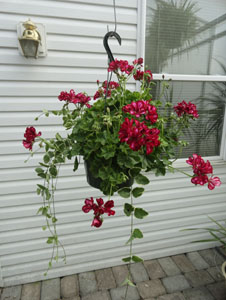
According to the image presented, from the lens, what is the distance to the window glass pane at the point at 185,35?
5.20 feet

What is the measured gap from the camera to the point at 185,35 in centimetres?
165

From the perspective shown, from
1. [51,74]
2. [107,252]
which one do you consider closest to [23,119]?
[51,74]

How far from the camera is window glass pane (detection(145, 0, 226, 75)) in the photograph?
5.20ft

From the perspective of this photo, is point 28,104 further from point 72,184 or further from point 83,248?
point 83,248

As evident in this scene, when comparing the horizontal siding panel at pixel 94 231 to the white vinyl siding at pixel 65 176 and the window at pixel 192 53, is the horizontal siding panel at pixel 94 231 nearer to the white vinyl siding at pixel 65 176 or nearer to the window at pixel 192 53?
the white vinyl siding at pixel 65 176

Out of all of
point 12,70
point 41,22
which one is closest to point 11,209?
point 12,70

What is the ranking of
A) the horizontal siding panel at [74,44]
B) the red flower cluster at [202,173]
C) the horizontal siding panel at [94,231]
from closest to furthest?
the red flower cluster at [202,173] < the horizontal siding panel at [74,44] < the horizontal siding panel at [94,231]

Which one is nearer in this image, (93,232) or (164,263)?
(93,232)

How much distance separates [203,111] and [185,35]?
0.64 m

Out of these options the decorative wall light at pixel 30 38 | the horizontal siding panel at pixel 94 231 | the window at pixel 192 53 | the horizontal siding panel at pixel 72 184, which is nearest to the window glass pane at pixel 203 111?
the window at pixel 192 53

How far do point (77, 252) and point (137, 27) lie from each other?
1864mm

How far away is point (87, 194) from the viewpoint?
5.62ft

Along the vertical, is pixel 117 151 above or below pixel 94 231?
above

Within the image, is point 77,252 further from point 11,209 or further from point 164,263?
point 164,263
